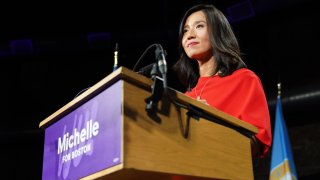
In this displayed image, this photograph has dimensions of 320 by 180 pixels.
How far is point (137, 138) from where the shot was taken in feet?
3.22

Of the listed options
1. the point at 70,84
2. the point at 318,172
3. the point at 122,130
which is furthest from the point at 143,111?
the point at 70,84

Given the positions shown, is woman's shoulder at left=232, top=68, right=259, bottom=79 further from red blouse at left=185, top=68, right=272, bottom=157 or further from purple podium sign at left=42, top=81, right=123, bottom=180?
purple podium sign at left=42, top=81, right=123, bottom=180

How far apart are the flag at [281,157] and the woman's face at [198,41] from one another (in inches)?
82.7

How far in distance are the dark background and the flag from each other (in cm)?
44

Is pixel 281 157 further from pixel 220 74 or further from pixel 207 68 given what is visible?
pixel 220 74

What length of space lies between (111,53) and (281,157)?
9.35 feet

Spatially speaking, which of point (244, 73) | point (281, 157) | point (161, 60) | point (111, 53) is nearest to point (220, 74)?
point (244, 73)

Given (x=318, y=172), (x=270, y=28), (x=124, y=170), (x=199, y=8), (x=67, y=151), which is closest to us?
(x=124, y=170)

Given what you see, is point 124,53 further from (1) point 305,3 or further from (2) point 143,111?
(2) point 143,111

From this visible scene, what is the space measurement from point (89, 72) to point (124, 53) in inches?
26.7

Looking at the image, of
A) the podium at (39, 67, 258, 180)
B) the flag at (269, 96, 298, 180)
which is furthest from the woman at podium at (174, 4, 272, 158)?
the flag at (269, 96, 298, 180)

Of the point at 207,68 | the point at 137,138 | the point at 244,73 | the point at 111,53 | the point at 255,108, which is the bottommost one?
the point at 137,138

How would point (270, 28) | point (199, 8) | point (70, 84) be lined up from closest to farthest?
point (199, 8) → point (270, 28) → point (70, 84)

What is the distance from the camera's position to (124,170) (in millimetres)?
942
